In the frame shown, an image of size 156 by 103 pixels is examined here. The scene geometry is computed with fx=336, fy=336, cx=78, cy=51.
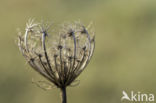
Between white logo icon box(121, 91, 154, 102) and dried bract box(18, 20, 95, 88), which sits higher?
dried bract box(18, 20, 95, 88)

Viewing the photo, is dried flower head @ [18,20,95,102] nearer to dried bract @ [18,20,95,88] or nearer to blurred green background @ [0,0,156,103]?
dried bract @ [18,20,95,88]

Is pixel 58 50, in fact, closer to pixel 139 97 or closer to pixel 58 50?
pixel 58 50

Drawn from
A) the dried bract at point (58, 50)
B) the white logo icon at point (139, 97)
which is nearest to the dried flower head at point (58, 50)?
the dried bract at point (58, 50)

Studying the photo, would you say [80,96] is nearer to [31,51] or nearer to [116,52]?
[116,52]

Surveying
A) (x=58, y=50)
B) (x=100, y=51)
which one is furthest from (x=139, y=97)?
(x=58, y=50)

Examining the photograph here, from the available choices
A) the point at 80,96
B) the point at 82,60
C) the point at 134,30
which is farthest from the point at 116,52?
the point at 82,60

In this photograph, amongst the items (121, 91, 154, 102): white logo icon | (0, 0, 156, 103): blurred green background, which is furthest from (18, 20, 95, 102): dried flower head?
(0, 0, 156, 103): blurred green background

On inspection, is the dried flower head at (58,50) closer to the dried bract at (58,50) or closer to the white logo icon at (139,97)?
the dried bract at (58,50)
